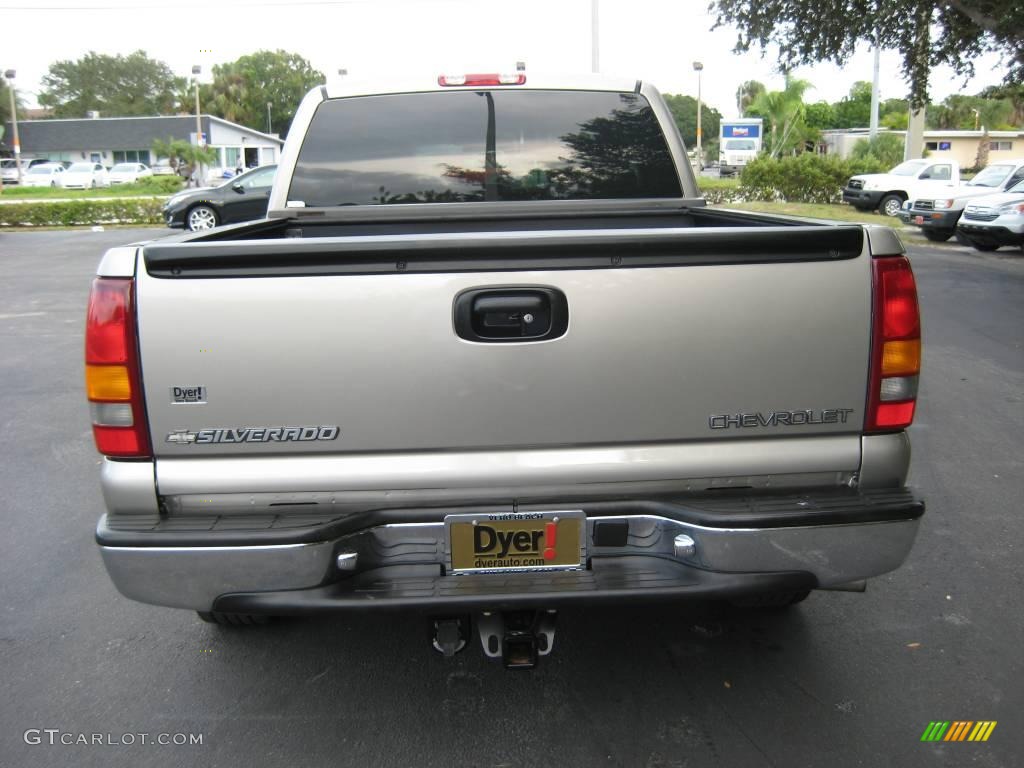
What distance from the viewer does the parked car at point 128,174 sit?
48.6 metres

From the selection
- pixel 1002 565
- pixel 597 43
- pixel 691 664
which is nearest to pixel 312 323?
pixel 691 664

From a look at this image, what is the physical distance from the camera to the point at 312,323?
240cm

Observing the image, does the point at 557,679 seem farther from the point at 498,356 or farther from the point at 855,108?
the point at 855,108

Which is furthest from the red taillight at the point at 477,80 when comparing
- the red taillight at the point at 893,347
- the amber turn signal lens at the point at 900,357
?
the amber turn signal lens at the point at 900,357

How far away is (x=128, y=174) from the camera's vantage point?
162 ft

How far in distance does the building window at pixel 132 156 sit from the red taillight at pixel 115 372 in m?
68.0

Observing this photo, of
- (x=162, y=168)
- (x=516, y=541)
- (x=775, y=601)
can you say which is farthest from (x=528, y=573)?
(x=162, y=168)

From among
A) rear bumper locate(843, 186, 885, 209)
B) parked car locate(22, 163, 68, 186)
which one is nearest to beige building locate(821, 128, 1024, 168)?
rear bumper locate(843, 186, 885, 209)

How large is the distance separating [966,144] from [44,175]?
5851 cm

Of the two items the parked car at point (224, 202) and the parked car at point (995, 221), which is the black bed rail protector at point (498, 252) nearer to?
the parked car at point (995, 221)

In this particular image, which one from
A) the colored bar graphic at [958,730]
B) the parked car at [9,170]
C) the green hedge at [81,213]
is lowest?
the colored bar graphic at [958,730]

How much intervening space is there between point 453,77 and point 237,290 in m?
2.33

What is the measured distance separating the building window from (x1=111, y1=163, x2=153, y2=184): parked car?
13687mm

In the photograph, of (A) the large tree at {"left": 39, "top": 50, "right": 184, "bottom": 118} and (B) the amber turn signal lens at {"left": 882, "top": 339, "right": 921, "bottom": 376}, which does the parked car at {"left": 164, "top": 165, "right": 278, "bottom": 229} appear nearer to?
(B) the amber turn signal lens at {"left": 882, "top": 339, "right": 921, "bottom": 376}
